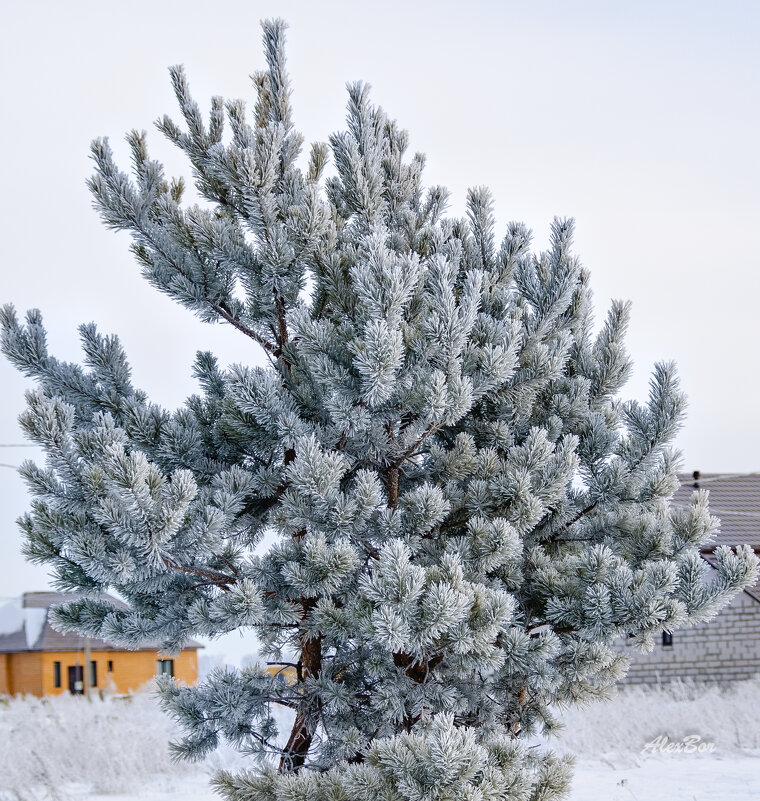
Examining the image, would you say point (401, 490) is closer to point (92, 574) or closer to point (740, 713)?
point (92, 574)

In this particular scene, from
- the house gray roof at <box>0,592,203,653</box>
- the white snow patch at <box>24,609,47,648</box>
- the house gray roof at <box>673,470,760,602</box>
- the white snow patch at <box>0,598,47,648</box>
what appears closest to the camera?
the house gray roof at <box>673,470,760,602</box>

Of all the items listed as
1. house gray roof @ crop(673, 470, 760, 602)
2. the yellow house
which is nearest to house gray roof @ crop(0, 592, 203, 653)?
the yellow house

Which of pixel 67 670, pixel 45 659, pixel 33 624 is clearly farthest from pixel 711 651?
pixel 33 624

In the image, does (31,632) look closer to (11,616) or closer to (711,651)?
(11,616)

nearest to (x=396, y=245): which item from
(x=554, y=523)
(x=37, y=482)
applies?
(x=554, y=523)

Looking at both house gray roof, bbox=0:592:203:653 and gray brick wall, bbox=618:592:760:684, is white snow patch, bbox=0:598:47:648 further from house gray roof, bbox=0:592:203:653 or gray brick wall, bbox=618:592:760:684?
gray brick wall, bbox=618:592:760:684

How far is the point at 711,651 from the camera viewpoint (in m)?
13.2

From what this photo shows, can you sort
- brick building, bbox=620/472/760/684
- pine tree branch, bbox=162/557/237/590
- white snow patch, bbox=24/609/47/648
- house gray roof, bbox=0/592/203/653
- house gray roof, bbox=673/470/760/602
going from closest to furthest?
pine tree branch, bbox=162/557/237/590 → house gray roof, bbox=673/470/760/602 → brick building, bbox=620/472/760/684 → house gray roof, bbox=0/592/203/653 → white snow patch, bbox=24/609/47/648

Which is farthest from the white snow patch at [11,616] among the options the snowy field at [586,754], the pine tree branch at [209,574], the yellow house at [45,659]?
the pine tree branch at [209,574]

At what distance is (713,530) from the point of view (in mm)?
4641

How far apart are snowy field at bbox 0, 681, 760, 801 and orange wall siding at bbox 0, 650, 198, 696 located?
252 inches

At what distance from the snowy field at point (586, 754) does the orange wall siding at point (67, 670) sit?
21.0 feet

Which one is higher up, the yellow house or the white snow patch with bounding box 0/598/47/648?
the white snow patch with bounding box 0/598/47/648

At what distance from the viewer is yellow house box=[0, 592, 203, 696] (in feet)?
59.7
